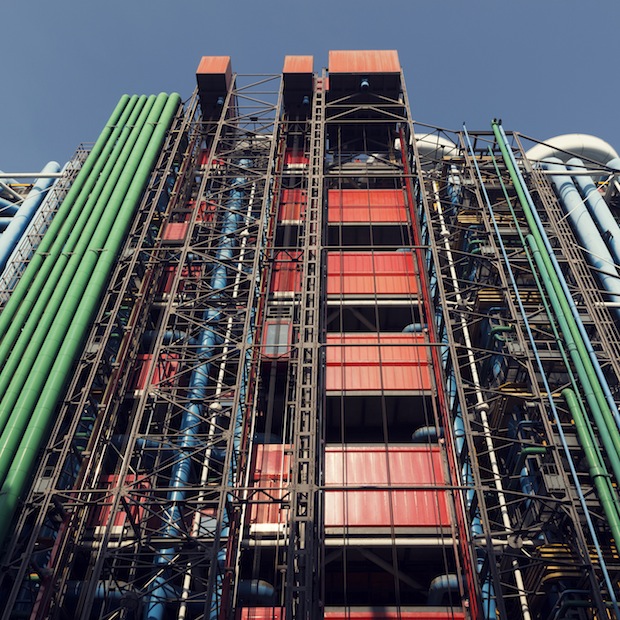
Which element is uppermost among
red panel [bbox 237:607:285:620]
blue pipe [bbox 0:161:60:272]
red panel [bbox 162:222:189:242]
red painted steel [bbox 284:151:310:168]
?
red painted steel [bbox 284:151:310:168]

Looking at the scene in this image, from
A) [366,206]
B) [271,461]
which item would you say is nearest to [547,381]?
[271,461]

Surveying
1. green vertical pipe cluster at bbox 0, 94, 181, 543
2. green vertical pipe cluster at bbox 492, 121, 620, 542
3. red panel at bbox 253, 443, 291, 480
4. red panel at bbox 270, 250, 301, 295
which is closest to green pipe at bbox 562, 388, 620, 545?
green vertical pipe cluster at bbox 492, 121, 620, 542

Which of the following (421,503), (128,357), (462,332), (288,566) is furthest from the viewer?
(462,332)

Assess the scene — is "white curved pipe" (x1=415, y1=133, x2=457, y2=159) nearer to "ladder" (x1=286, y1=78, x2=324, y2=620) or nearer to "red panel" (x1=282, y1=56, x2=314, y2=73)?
"red panel" (x1=282, y1=56, x2=314, y2=73)

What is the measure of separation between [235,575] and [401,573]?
32.2ft

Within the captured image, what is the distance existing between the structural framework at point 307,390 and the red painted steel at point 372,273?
0.17 metres

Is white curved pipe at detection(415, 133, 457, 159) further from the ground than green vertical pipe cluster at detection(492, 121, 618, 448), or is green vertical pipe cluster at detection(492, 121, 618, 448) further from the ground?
white curved pipe at detection(415, 133, 457, 159)

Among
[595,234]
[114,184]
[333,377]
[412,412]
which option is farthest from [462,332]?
[114,184]

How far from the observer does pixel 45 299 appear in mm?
36812

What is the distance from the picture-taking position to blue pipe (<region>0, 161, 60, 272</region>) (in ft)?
144

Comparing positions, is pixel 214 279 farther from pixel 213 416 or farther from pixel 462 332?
pixel 462 332

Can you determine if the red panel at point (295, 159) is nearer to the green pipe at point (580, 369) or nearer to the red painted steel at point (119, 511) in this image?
the green pipe at point (580, 369)

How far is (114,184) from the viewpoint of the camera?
4419cm

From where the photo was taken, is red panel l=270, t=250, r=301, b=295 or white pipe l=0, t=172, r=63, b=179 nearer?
red panel l=270, t=250, r=301, b=295
